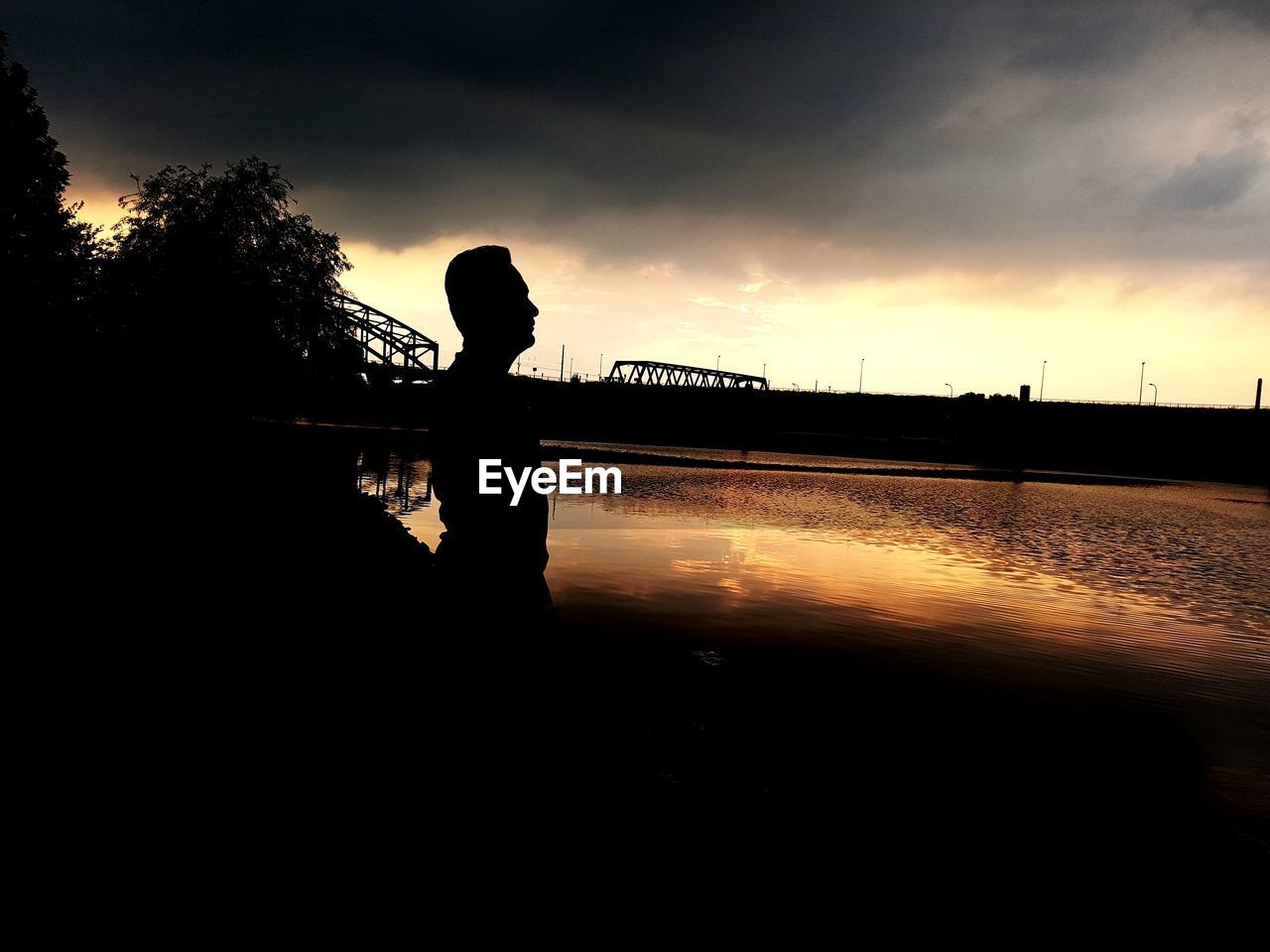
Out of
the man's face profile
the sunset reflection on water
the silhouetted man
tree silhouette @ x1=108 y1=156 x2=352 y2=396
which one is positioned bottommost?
the sunset reflection on water

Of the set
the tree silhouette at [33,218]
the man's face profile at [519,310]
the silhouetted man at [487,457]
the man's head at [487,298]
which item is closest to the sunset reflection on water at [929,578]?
the silhouetted man at [487,457]

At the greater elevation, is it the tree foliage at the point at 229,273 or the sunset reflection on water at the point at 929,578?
the tree foliage at the point at 229,273

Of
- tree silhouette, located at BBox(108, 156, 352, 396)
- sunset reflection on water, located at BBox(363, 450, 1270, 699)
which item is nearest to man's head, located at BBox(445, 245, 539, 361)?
sunset reflection on water, located at BBox(363, 450, 1270, 699)

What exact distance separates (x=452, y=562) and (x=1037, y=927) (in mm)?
5460

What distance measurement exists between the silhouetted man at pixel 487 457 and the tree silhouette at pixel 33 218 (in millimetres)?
30772

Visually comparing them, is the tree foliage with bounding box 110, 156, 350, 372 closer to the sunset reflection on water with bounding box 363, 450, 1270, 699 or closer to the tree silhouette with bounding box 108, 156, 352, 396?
the tree silhouette with bounding box 108, 156, 352, 396

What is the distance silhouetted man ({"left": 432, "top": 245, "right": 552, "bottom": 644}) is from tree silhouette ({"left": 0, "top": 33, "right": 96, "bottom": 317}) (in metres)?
30.8

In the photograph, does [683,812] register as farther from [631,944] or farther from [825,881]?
[631,944]

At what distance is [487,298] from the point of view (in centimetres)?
680

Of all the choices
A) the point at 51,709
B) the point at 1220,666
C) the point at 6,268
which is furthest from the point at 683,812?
the point at 6,268

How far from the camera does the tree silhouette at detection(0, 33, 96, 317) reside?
2969cm

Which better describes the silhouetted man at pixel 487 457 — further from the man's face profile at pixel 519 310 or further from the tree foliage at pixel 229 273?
the tree foliage at pixel 229 273

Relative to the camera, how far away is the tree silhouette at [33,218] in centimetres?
2969

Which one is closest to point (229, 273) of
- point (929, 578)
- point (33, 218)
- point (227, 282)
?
point (227, 282)
